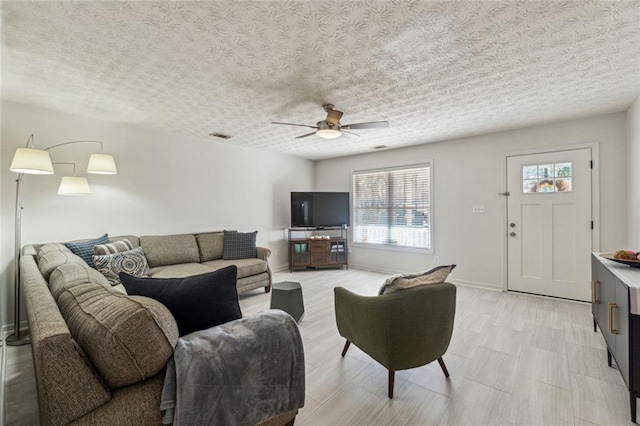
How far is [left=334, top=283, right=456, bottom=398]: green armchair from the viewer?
5.80 ft

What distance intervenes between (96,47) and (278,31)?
1319 mm

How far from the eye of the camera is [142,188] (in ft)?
12.9

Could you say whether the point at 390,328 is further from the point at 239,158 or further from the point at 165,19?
the point at 239,158

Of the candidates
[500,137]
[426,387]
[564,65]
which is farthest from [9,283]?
[500,137]

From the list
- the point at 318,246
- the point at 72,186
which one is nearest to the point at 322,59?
the point at 72,186

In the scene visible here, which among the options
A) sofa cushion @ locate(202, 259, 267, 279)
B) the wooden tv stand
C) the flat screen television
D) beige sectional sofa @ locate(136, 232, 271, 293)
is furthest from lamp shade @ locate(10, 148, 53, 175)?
the wooden tv stand

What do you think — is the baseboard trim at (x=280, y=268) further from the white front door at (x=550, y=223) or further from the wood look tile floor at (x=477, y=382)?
the white front door at (x=550, y=223)

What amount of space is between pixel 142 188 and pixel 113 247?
3.46 ft

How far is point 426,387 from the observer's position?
198cm

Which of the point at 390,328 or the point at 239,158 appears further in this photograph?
the point at 239,158

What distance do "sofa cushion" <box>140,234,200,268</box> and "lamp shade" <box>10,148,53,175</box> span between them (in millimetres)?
1413

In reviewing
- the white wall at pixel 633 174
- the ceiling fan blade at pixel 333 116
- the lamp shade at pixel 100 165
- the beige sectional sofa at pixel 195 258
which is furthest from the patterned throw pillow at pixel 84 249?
the white wall at pixel 633 174

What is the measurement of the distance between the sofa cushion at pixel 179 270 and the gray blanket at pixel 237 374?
2204 millimetres

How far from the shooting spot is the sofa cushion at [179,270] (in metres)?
3.26
